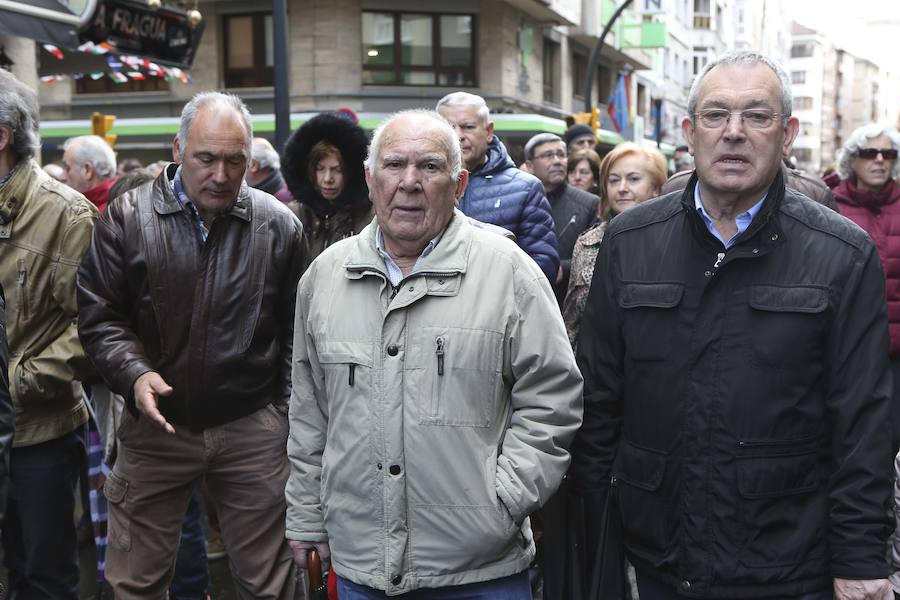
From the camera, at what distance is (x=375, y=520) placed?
2768 mm

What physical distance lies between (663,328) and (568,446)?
43 centimetres

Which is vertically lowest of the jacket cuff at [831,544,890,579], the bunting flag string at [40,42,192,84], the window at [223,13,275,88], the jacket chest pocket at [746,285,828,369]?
the jacket cuff at [831,544,890,579]

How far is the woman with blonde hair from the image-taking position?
4.99 m

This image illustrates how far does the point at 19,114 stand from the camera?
12.8 feet

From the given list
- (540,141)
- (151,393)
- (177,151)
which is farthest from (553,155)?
(151,393)

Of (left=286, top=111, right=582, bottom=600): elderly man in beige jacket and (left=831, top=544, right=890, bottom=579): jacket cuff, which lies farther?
(left=286, top=111, right=582, bottom=600): elderly man in beige jacket

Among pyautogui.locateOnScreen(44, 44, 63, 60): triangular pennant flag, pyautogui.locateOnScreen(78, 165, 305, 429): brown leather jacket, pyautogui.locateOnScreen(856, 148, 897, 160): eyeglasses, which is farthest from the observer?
pyautogui.locateOnScreen(44, 44, 63, 60): triangular pennant flag

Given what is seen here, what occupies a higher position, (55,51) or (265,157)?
(55,51)

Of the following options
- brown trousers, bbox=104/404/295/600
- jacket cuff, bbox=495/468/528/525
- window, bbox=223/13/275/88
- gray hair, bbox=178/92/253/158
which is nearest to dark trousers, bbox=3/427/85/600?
brown trousers, bbox=104/404/295/600

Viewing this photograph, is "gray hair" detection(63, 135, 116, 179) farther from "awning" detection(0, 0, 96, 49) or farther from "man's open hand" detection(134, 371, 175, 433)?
"man's open hand" detection(134, 371, 175, 433)

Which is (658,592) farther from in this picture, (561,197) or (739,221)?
(561,197)

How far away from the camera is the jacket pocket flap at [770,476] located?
2584 mm

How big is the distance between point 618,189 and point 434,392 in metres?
2.86

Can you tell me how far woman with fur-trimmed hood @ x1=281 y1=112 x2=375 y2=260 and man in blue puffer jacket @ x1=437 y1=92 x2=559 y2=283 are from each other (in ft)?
1.69
